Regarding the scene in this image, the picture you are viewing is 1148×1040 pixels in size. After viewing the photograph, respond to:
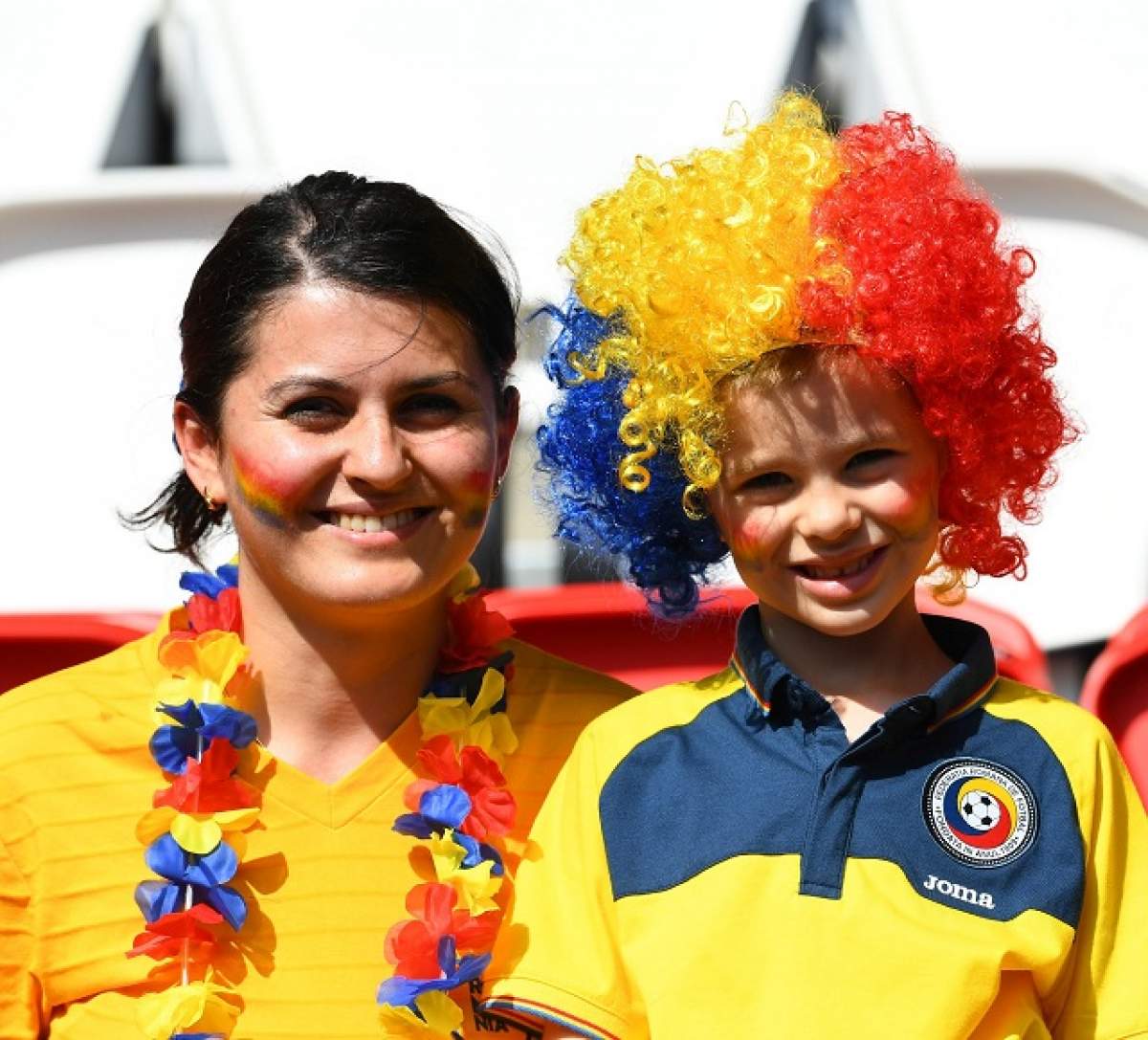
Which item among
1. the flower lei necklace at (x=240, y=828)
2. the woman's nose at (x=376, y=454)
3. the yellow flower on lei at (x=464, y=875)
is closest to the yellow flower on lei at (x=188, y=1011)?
the flower lei necklace at (x=240, y=828)

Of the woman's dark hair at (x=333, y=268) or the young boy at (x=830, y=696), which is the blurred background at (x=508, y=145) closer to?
the woman's dark hair at (x=333, y=268)

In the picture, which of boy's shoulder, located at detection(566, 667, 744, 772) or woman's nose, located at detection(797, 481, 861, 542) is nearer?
woman's nose, located at detection(797, 481, 861, 542)

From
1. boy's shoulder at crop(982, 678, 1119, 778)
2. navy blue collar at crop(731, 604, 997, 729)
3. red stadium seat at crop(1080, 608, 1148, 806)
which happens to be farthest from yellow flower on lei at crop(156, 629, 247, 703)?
red stadium seat at crop(1080, 608, 1148, 806)

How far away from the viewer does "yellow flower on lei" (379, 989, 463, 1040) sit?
98.0 inches

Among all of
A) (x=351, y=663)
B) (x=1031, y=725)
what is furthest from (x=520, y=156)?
(x=1031, y=725)

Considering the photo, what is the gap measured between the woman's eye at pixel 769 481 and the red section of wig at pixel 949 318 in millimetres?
193

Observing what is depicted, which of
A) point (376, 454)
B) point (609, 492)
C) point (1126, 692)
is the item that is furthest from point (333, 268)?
point (1126, 692)

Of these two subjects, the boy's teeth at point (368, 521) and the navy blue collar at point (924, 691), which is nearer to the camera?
the navy blue collar at point (924, 691)

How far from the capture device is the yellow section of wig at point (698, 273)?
7.97ft

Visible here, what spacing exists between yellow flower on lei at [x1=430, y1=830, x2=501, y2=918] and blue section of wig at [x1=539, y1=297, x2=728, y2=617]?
0.49 meters

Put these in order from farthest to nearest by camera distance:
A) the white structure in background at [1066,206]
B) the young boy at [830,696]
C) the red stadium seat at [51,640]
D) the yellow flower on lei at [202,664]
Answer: the white structure in background at [1066,206], the red stadium seat at [51,640], the yellow flower on lei at [202,664], the young boy at [830,696]

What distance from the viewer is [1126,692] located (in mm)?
3980

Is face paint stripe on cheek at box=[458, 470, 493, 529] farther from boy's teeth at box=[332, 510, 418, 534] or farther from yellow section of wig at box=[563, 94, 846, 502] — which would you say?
yellow section of wig at box=[563, 94, 846, 502]

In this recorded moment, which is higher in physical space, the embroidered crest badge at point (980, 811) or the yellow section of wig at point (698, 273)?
the yellow section of wig at point (698, 273)
